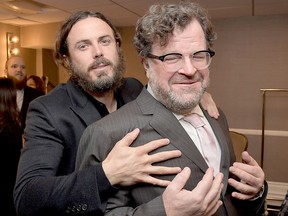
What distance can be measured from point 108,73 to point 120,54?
217 millimetres

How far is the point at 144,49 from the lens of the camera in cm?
114

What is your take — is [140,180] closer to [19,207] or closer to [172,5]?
[19,207]

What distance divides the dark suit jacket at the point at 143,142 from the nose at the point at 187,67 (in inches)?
6.3

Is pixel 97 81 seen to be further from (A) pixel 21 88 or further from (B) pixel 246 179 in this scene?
(A) pixel 21 88

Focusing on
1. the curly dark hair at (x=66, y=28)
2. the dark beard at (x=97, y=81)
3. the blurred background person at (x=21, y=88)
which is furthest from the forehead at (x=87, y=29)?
the blurred background person at (x=21, y=88)

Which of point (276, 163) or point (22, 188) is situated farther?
point (276, 163)

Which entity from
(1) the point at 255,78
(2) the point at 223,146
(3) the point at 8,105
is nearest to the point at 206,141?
(2) the point at 223,146

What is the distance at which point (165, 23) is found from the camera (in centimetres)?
107

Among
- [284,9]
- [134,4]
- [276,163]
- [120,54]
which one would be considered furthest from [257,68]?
[120,54]

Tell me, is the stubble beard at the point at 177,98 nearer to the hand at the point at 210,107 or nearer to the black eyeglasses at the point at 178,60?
the black eyeglasses at the point at 178,60

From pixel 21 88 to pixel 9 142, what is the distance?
4.11 ft

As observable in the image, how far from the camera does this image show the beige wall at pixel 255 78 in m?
4.48

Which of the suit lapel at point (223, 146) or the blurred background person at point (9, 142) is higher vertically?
the suit lapel at point (223, 146)

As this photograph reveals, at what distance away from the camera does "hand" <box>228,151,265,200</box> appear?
1058 mm
